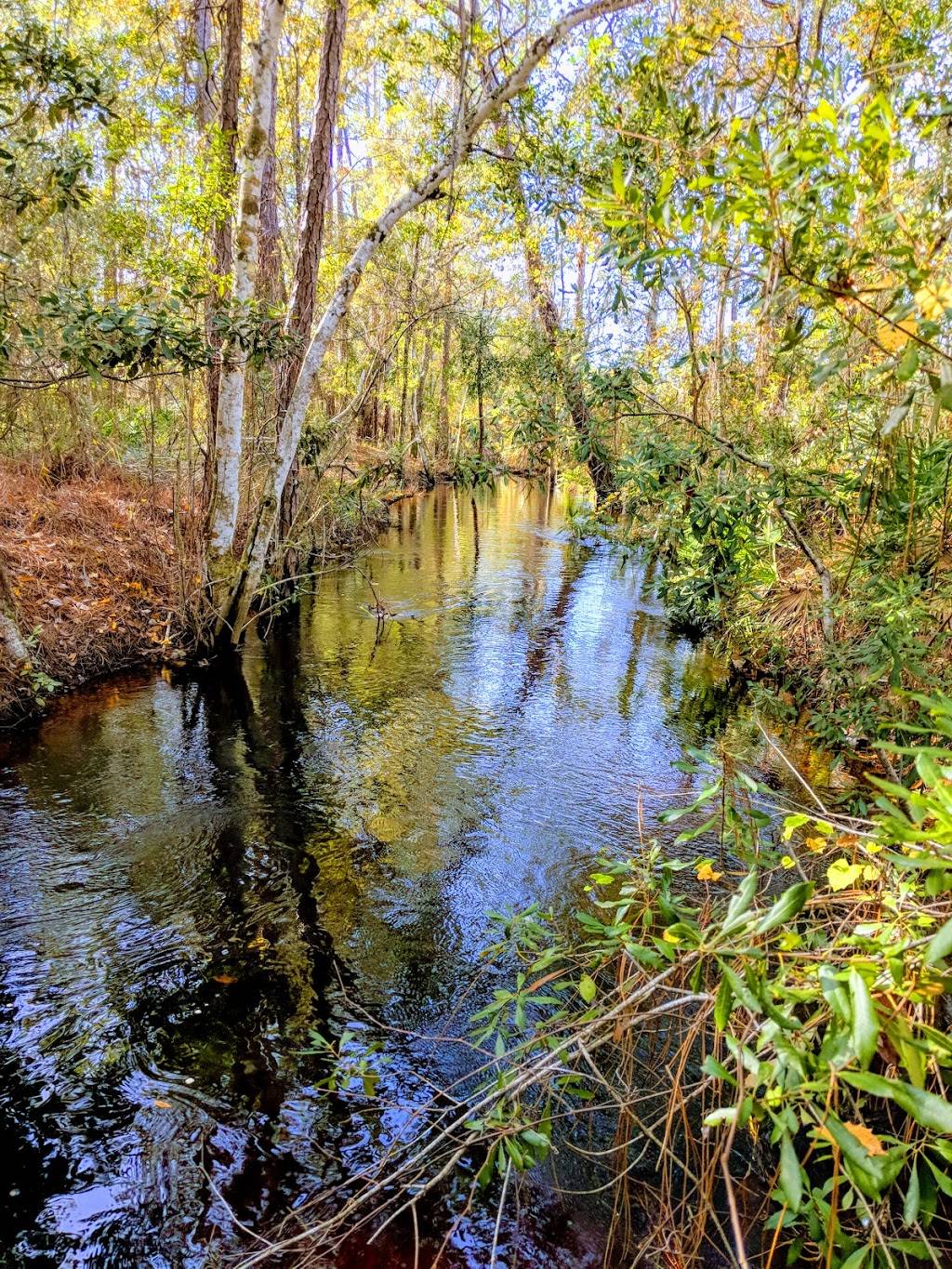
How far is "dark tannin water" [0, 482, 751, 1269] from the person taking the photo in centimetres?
271

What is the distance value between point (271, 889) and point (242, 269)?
21.7ft

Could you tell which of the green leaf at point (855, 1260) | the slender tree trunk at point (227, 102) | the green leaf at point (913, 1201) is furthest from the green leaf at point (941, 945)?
the slender tree trunk at point (227, 102)

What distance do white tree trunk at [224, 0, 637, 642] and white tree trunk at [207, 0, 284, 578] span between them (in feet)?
1.56

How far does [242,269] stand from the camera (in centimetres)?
757

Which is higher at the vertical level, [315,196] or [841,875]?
[315,196]

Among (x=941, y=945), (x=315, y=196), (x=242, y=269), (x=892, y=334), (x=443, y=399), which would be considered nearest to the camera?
(x=941, y=945)

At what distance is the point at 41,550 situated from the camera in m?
8.59

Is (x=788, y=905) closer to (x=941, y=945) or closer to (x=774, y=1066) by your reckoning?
(x=941, y=945)

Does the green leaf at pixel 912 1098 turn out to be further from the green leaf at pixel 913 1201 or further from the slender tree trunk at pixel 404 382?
the slender tree trunk at pixel 404 382

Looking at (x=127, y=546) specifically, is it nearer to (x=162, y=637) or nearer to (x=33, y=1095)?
(x=162, y=637)

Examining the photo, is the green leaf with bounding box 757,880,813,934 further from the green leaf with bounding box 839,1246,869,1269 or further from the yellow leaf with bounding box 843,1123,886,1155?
the green leaf with bounding box 839,1246,869,1269

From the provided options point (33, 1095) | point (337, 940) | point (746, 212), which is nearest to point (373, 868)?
point (337, 940)

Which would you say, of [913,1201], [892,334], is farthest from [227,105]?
[913,1201]

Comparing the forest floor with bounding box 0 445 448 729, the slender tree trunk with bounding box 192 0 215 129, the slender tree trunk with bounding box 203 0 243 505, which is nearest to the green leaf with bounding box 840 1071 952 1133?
the forest floor with bounding box 0 445 448 729
